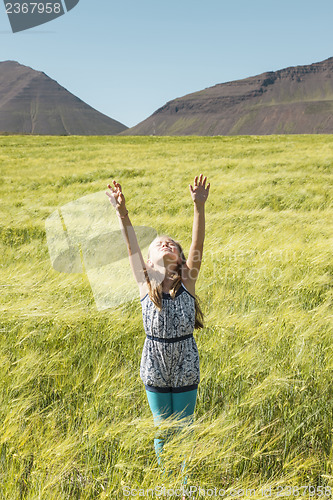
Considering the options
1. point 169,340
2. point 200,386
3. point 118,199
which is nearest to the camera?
point 169,340

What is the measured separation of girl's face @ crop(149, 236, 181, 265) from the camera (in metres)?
1.86

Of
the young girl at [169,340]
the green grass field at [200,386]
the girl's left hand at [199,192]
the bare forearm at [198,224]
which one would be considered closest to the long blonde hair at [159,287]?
the young girl at [169,340]

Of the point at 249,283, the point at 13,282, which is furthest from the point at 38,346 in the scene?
the point at 249,283

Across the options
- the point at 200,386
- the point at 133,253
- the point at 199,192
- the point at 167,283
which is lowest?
the point at 200,386

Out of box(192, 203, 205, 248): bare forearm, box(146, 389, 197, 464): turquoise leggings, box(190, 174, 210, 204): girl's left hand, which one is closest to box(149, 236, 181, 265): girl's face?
box(192, 203, 205, 248): bare forearm

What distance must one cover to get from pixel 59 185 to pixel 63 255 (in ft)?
28.9

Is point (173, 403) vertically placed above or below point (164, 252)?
below

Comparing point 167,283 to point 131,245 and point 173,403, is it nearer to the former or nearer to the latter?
point 131,245

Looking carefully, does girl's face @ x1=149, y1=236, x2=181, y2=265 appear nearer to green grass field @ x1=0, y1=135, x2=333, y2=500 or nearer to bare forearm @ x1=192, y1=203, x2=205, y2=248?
bare forearm @ x1=192, y1=203, x2=205, y2=248

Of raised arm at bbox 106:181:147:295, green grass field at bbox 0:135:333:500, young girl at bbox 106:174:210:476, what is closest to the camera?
green grass field at bbox 0:135:333:500

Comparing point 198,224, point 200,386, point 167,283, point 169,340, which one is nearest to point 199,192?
point 198,224

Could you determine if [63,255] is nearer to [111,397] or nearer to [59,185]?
[111,397]

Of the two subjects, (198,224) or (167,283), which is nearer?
(167,283)

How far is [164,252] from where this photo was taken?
6.13 ft
